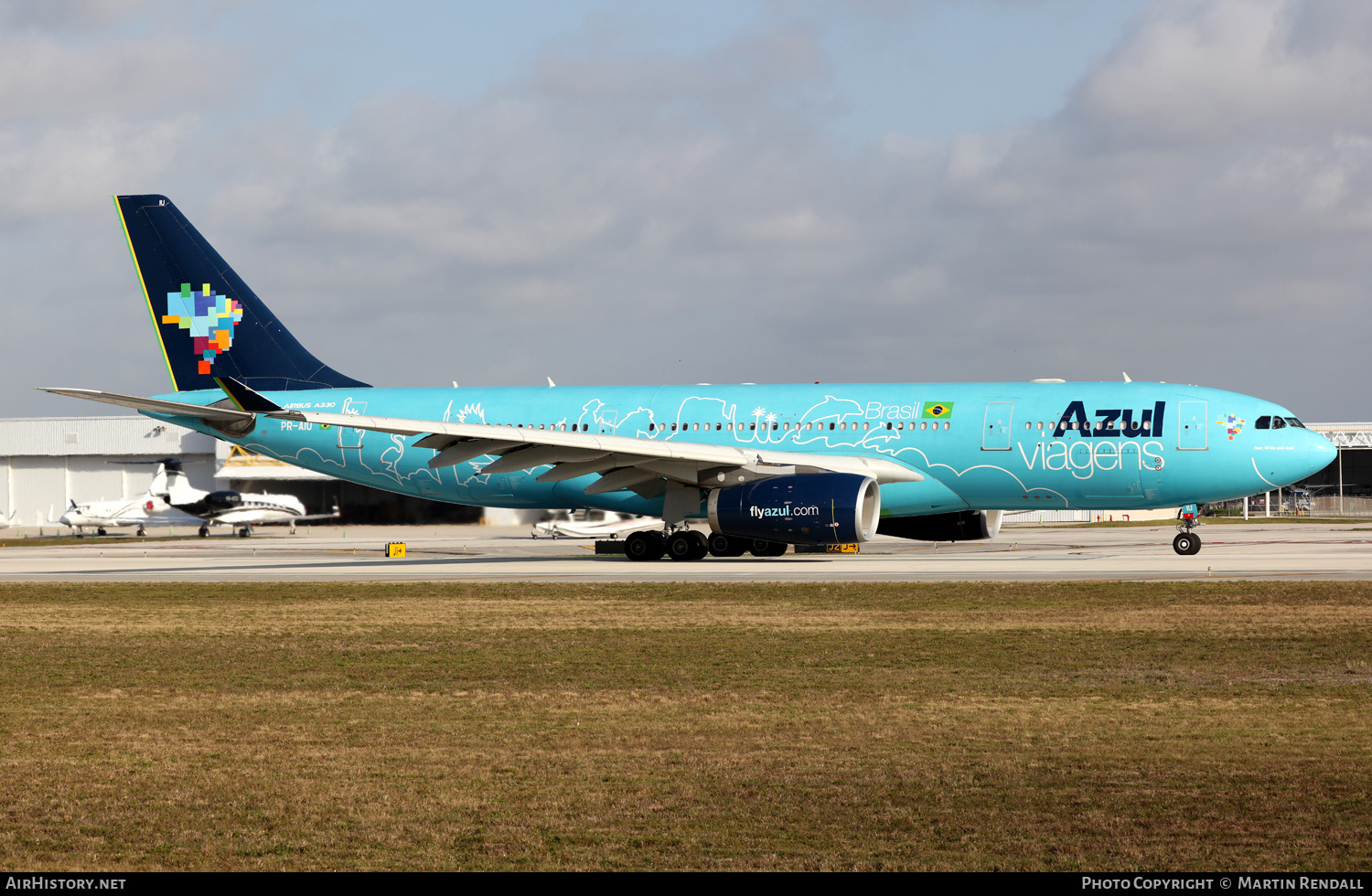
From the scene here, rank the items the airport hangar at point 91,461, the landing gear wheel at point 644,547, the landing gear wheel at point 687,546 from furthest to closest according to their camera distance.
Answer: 1. the airport hangar at point 91,461
2. the landing gear wheel at point 644,547
3. the landing gear wheel at point 687,546

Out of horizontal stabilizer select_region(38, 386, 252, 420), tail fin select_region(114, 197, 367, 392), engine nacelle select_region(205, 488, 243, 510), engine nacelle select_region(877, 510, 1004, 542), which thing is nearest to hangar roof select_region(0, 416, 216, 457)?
engine nacelle select_region(205, 488, 243, 510)

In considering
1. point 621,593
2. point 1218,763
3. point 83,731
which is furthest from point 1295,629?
point 83,731

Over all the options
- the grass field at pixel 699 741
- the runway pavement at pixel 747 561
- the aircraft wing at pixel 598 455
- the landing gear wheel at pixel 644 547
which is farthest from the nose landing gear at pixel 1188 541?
the grass field at pixel 699 741

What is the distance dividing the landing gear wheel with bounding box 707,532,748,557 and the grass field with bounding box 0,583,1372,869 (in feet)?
47.9

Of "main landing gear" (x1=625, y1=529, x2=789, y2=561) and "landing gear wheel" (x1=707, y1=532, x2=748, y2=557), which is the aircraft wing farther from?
"landing gear wheel" (x1=707, y1=532, x2=748, y2=557)

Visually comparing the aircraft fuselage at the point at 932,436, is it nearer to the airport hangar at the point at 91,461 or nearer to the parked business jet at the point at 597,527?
the parked business jet at the point at 597,527

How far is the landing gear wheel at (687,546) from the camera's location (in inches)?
1232

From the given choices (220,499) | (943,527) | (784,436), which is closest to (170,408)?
(784,436)

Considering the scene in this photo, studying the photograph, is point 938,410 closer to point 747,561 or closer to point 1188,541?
point 747,561

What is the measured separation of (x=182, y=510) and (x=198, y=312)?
31.8 m

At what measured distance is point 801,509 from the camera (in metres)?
27.1

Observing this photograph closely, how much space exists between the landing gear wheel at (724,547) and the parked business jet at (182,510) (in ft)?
115

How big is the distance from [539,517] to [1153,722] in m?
50.5

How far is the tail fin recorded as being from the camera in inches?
1304
